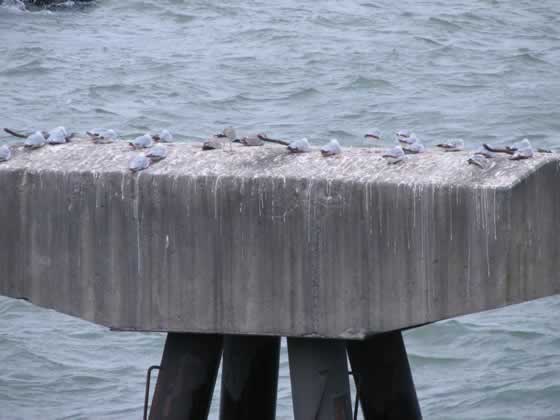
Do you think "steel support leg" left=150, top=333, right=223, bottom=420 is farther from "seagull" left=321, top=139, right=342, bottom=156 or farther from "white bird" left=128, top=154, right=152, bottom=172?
"seagull" left=321, top=139, right=342, bottom=156

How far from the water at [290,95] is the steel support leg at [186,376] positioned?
5550mm

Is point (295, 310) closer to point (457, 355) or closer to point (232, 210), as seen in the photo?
point (232, 210)

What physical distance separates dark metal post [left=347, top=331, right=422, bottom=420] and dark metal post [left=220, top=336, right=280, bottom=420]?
26.0 inches

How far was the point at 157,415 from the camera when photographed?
28.5 feet

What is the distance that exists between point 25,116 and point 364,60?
908 cm

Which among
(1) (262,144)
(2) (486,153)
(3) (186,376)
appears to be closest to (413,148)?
(2) (486,153)

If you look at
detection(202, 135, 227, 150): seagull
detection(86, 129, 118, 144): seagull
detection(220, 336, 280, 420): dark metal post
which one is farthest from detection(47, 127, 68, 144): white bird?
detection(220, 336, 280, 420): dark metal post

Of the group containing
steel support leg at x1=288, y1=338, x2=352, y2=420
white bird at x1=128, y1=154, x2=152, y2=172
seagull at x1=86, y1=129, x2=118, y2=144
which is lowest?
steel support leg at x1=288, y1=338, x2=352, y2=420

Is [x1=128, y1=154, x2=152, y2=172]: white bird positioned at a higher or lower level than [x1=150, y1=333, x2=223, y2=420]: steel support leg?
higher

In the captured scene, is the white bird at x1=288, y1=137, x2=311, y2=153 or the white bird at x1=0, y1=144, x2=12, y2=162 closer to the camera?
the white bird at x1=288, y1=137, x2=311, y2=153

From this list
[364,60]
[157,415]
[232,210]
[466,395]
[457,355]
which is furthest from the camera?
[364,60]

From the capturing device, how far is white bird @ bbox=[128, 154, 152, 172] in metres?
8.10

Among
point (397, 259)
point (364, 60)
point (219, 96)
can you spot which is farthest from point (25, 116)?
point (397, 259)

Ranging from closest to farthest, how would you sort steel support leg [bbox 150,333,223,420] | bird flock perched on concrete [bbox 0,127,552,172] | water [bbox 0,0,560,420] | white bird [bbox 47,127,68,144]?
bird flock perched on concrete [bbox 0,127,552,172] < steel support leg [bbox 150,333,223,420] < white bird [bbox 47,127,68,144] < water [bbox 0,0,560,420]
